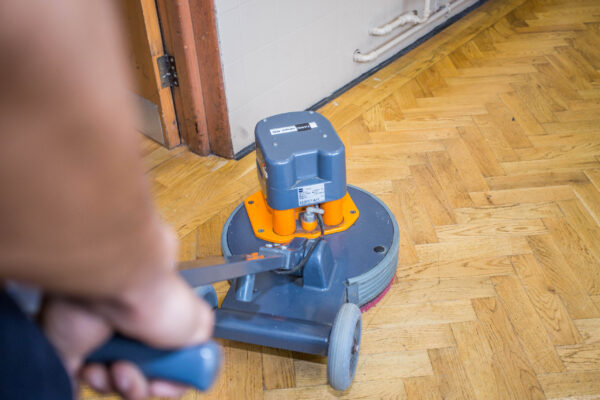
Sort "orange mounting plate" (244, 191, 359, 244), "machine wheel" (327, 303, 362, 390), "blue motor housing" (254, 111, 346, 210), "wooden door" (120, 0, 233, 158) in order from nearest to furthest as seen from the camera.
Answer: "machine wheel" (327, 303, 362, 390) < "blue motor housing" (254, 111, 346, 210) < "orange mounting plate" (244, 191, 359, 244) < "wooden door" (120, 0, 233, 158)

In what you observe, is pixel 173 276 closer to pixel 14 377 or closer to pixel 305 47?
pixel 14 377

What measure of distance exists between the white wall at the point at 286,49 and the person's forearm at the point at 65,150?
1.64 meters

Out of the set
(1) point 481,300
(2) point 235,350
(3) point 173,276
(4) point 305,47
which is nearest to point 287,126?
(2) point 235,350

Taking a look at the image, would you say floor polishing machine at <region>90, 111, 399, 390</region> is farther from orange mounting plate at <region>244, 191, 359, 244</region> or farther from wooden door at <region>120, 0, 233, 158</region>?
wooden door at <region>120, 0, 233, 158</region>

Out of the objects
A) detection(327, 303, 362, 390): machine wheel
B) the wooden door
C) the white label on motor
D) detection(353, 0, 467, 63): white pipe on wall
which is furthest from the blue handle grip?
detection(353, 0, 467, 63): white pipe on wall

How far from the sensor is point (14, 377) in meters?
0.36

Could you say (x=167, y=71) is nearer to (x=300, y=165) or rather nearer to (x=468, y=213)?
(x=300, y=165)

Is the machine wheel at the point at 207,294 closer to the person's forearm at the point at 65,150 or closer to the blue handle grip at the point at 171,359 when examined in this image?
the blue handle grip at the point at 171,359

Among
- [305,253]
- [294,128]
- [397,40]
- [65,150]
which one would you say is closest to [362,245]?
[305,253]

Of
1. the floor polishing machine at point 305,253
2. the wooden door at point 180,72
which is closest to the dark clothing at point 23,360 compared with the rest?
the floor polishing machine at point 305,253

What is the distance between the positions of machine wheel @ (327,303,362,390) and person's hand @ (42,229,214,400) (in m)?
0.80

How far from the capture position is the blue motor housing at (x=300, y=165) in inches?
53.5

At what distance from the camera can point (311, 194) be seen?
4.61 feet

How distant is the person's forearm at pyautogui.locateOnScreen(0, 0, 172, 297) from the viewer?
0.21 m
